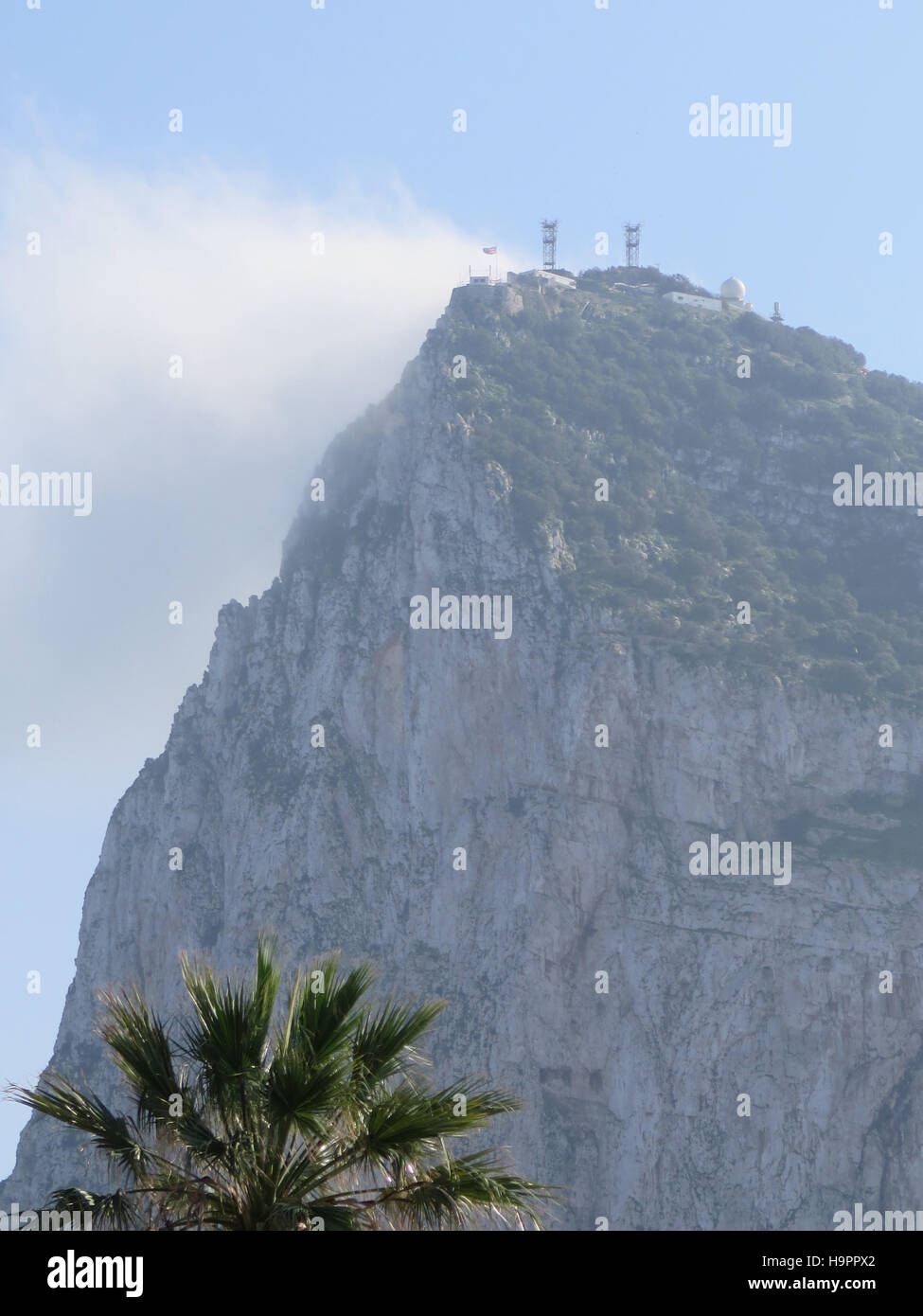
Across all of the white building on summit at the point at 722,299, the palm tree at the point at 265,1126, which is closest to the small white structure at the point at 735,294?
the white building on summit at the point at 722,299

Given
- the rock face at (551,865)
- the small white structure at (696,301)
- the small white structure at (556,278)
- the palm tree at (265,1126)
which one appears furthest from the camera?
the small white structure at (696,301)

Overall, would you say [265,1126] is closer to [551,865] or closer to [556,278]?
[551,865]

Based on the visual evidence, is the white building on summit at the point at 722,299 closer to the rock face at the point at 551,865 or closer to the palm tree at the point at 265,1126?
the rock face at the point at 551,865

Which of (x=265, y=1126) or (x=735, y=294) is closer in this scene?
(x=265, y=1126)

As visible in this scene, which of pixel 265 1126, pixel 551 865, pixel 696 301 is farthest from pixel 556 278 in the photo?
pixel 265 1126

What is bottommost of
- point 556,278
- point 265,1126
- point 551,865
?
point 265,1126

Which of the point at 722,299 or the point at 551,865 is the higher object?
the point at 722,299

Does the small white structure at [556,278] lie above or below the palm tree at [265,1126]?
above
